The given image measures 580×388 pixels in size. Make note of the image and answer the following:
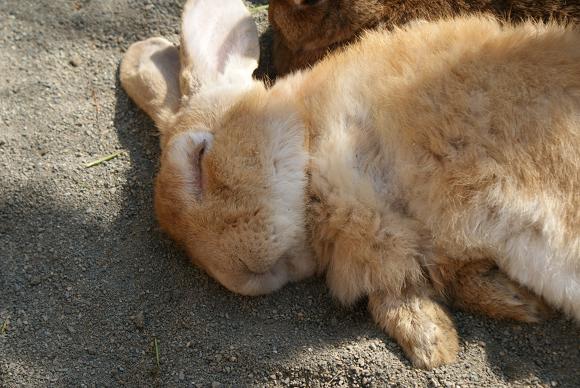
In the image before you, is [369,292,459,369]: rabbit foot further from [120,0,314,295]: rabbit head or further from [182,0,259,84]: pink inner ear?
[182,0,259,84]: pink inner ear

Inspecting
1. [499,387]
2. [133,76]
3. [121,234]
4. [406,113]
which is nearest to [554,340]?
[499,387]

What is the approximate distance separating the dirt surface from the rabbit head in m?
0.24

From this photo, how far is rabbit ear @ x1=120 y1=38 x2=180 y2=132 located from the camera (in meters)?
3.92

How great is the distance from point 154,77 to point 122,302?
1280mm

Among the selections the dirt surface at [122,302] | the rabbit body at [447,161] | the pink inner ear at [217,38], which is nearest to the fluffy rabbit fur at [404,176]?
the rabbit body at [447,161]

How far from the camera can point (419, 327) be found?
310 centimetres

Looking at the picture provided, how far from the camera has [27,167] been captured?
12.9 feet

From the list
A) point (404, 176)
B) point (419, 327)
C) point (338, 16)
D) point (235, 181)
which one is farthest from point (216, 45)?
point (419, 327)

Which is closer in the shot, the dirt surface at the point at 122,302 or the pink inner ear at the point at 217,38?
the dirt surface at the point at 122,302

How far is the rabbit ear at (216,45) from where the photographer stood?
3719 mm

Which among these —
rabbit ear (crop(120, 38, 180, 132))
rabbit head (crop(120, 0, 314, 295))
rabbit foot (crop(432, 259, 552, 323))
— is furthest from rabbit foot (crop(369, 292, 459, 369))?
rabbit ear (crop(120, 38, 180, 132))

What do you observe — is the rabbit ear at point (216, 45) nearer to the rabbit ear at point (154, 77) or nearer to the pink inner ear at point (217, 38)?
the pink inner ear at point (217, 38)

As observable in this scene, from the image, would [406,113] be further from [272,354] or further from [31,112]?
[31,112]

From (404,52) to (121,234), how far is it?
169 cm
